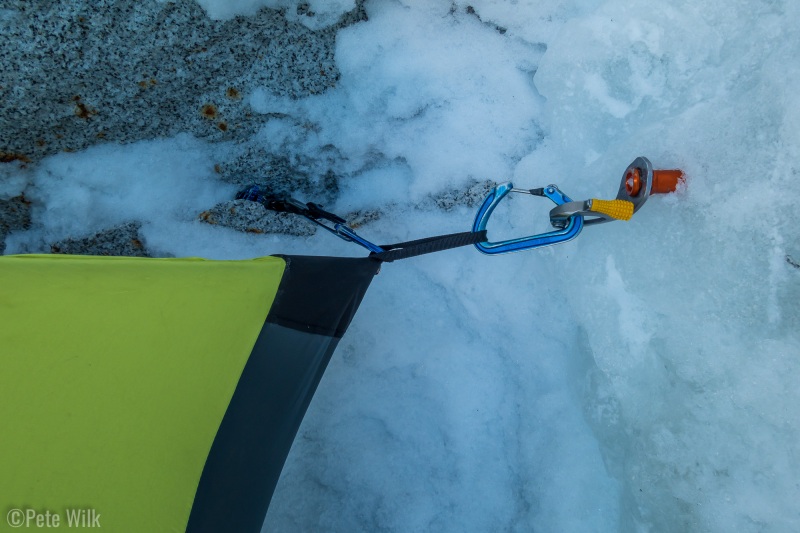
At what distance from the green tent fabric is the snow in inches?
14.7

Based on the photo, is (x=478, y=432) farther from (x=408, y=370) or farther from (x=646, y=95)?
(x=646, y=95)

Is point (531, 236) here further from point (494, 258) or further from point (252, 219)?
point (252, 219)

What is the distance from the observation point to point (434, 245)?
0.97m

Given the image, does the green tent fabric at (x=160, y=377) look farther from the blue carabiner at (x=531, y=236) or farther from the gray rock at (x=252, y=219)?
the gray rock at (x=252, y=219)

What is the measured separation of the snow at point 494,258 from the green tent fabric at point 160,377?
0.37m

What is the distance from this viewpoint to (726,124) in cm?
99

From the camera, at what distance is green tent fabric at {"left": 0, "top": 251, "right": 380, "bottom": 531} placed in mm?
805

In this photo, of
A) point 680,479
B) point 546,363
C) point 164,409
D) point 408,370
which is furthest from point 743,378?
point 164,409

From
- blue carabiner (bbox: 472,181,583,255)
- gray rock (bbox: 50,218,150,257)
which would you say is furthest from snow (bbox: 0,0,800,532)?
blue carabiner (bbox: 472,181,583,255)

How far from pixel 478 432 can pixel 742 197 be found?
0.73 metres

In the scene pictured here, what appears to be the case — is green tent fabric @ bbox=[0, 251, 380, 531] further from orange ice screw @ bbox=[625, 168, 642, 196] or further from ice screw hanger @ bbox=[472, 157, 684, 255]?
orange ice screw @ bbox=[625, 168, 642, 196]

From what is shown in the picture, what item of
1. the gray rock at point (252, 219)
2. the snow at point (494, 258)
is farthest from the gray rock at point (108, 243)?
the gray rock at point (252, 219)

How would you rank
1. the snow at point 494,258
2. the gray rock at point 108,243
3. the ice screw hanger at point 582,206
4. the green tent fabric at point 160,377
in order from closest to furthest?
the green tent fabric at point 160,377
the ice screw hanger at point 582,206
the snow at point 494,258
the gray rock at point 108,243

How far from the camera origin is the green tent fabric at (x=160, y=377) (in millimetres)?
805
